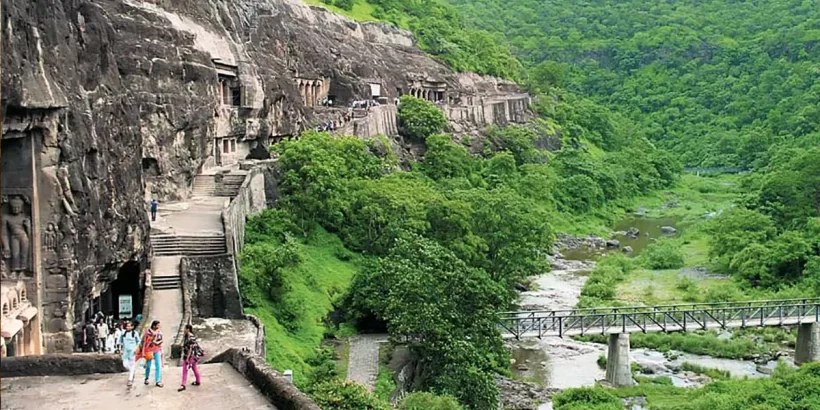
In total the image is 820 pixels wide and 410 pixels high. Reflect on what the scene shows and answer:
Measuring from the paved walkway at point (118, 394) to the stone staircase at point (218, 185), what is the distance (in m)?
25.3

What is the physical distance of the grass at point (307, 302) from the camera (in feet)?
109

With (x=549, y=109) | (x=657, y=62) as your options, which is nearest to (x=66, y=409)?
(x=549, y=109)

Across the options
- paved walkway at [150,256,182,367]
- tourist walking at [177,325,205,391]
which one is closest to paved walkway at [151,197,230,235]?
paved walkway at [150,256,182,367]

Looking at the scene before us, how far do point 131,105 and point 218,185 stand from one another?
1526 cm

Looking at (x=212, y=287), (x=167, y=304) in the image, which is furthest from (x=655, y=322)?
(x=167, y=304)

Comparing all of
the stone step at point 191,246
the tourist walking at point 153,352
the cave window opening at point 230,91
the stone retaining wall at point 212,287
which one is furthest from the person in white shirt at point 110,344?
the cave window opening at point 230,91

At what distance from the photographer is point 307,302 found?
39.5 metres

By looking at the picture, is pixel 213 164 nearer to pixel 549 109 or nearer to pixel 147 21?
pixel 147 21

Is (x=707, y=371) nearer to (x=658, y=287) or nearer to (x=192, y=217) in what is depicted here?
(x=658, y=287)

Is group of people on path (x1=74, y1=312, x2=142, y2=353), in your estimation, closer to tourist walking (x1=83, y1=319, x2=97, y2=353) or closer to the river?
tourist walking (x1=83, y1=319, x2=97, y2=353)

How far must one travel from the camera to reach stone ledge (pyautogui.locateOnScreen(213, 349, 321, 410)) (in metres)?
15.4

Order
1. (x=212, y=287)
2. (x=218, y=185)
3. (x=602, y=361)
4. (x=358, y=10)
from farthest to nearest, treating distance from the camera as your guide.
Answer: (x=358, y=10) → (x=218, y=185) → (x=602, y=361) → (x=212, y=287)

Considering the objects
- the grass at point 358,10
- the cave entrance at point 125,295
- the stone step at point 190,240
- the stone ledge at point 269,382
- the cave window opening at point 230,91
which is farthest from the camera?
the grass at point 358,10

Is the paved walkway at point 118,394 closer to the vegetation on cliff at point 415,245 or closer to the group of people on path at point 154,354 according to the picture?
the group of people on path at point 154,354
